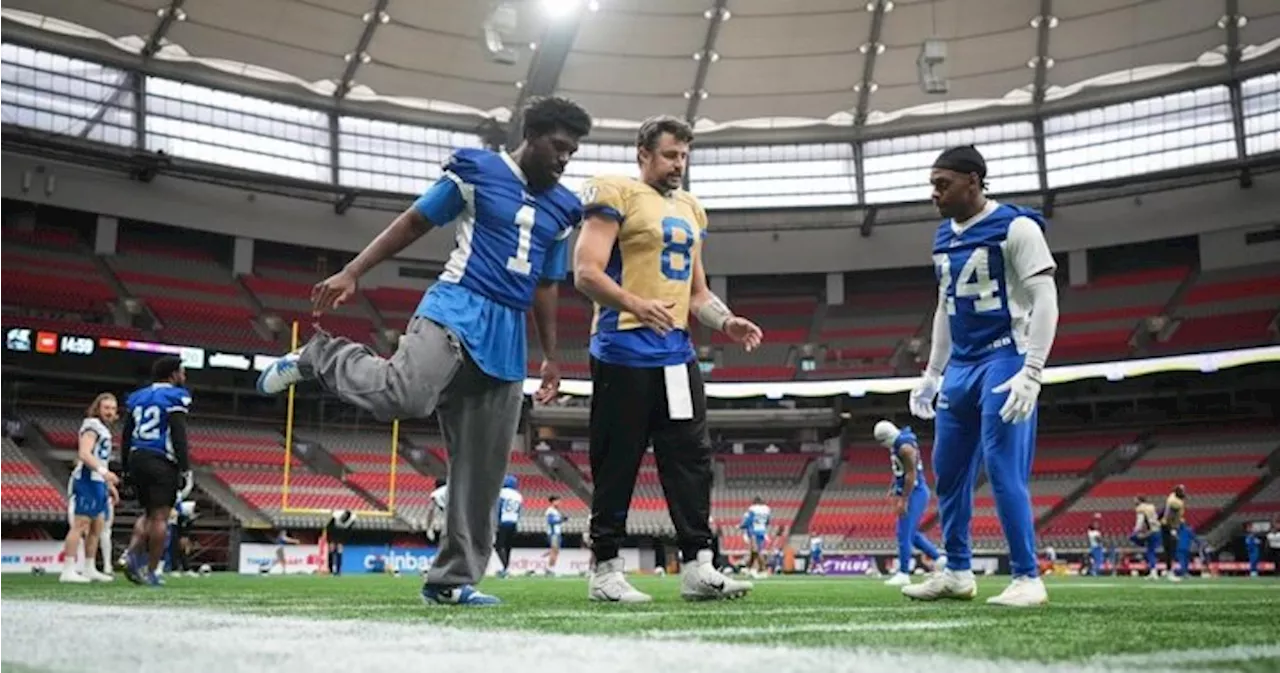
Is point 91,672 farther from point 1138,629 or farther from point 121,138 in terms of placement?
point 121,138

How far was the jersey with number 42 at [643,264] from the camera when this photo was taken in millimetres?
5488

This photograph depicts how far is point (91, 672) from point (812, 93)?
3346 centimetres

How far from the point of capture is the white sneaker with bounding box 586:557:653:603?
5305 millimetres

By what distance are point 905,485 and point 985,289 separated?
6727mm

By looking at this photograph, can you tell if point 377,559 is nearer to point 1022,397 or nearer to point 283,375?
point 283,375

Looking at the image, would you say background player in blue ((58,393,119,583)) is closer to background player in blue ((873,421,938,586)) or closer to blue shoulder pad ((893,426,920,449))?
background player in blue ((873,421,938,586))

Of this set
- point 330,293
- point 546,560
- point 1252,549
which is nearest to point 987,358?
point 330,293

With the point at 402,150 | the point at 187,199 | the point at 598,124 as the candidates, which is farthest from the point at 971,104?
the point at 187,199

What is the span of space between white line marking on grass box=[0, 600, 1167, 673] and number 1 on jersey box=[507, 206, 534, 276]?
2074 mm

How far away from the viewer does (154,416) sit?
31.4 feet

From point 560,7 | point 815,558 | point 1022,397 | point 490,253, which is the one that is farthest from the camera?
point 815,558

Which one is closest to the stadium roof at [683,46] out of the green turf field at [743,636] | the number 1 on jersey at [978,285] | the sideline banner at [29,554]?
the sideline banner at [29,554]

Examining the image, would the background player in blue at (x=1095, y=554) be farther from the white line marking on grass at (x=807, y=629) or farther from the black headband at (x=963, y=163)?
the white line marking on grass at (x=807, y=629)

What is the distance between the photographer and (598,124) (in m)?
35.2
